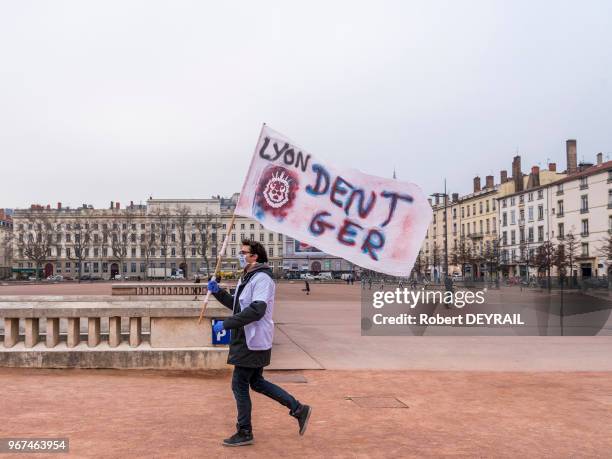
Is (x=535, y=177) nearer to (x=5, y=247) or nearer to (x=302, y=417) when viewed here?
(x=302, y=417)

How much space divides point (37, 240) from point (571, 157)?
83.9 meters

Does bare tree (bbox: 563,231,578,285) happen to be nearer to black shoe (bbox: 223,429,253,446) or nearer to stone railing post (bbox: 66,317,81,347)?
stone railing post (bbox: 66,317,81,347)

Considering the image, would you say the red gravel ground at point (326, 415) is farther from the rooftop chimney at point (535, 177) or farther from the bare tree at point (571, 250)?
the rooftop chimney at point (535, 177)

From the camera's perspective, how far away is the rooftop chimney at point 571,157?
7806cm

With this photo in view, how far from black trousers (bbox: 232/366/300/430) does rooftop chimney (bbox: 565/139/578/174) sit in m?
79.4

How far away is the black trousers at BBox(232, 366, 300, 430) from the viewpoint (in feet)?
19.0

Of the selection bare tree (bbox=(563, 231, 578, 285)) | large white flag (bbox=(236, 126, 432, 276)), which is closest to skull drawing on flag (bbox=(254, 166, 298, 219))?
large white flag (bbox=(236, 126, 432, 276))

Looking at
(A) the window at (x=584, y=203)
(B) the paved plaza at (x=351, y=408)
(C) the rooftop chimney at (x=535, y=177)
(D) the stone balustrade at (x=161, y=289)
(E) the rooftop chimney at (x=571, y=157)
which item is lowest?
(B) the paved plaza at (x=351, y=408)

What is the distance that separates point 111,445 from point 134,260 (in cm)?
12474

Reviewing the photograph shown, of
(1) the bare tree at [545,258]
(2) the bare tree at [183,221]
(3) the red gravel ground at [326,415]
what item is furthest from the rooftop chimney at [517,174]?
(3) the red gravel ground at [326,415]

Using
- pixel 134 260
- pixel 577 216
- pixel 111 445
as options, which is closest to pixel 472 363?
pixel 111 445

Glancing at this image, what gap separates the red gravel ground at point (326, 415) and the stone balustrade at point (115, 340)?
0.23 m

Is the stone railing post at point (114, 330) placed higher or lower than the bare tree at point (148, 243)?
lower

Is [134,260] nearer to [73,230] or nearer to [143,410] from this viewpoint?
[73,230]
